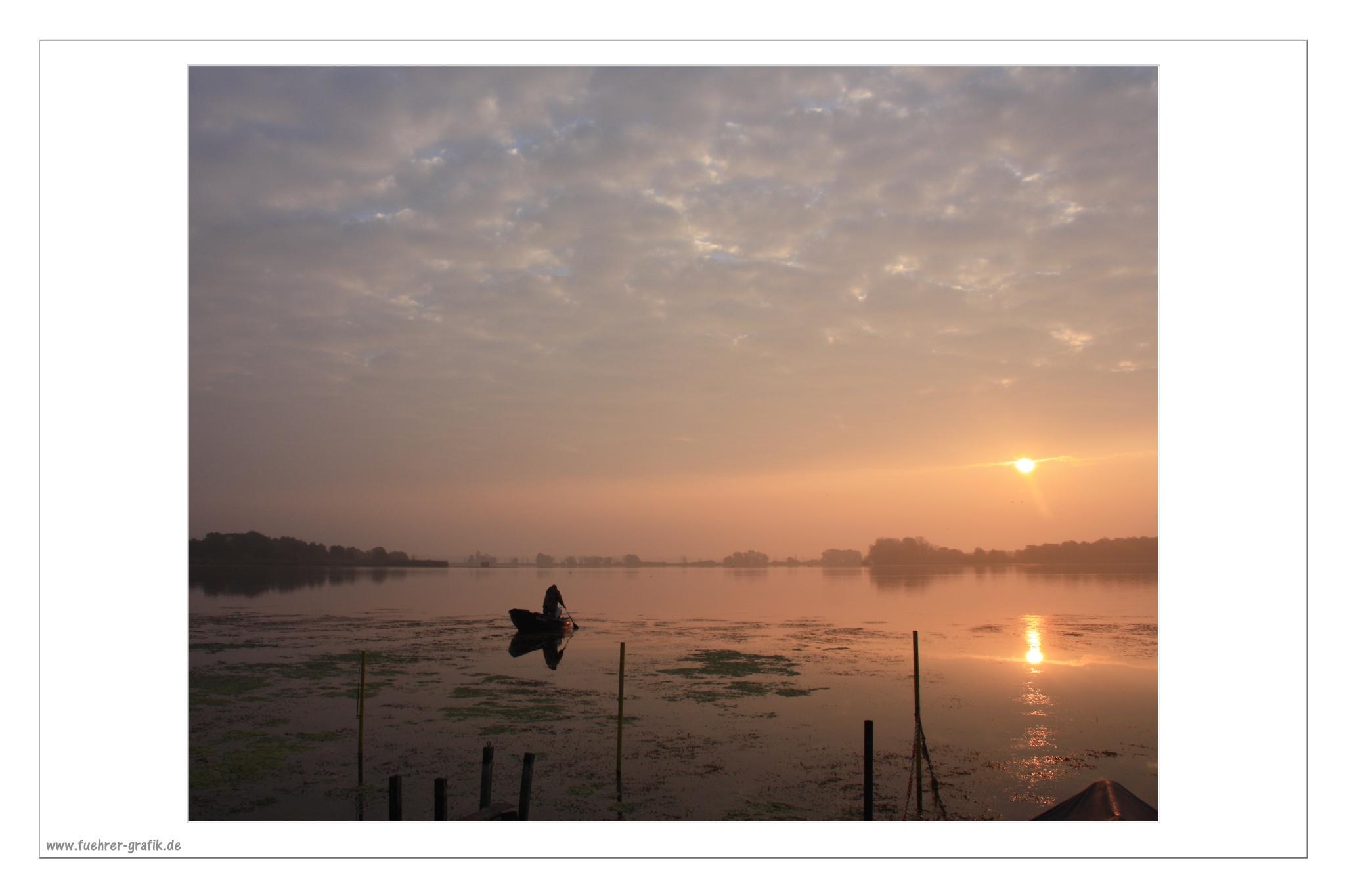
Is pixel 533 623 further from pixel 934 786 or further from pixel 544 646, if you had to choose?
pixel 934 786

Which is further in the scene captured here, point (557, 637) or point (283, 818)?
point (557, 637)

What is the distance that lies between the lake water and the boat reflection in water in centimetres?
30

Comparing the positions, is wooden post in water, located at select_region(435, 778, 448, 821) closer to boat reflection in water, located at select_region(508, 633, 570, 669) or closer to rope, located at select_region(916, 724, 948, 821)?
rope, located at select_region(916, 724, 948, 821)

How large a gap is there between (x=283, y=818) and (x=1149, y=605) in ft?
210

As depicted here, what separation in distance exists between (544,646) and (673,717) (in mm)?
17046

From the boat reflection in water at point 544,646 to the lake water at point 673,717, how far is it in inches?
11.8

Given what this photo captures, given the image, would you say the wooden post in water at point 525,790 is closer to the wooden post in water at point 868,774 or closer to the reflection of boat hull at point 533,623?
the wooden post in water at point 868,774

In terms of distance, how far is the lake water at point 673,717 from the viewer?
1250 cm

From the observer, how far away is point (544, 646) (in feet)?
112

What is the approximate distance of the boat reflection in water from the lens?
30469 mm

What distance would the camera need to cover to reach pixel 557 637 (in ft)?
121
